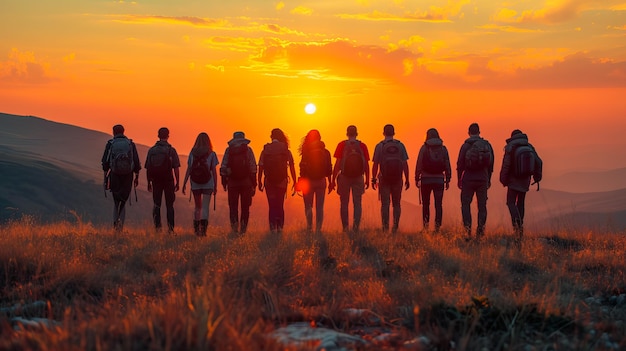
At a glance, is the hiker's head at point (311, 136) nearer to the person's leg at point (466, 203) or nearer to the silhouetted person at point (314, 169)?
the silhouetted person at point (314, 169)

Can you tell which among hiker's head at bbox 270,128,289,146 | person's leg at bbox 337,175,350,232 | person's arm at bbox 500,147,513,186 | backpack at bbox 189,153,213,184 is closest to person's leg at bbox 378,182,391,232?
person's leg at bbox 337,175,350,232

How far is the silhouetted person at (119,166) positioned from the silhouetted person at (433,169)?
606cm

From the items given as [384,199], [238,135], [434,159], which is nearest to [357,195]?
[384,199]

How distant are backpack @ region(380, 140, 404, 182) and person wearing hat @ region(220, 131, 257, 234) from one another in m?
2.78

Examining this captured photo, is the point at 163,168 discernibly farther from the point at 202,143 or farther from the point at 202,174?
the point at 202,143

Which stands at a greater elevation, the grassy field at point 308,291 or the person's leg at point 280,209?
the person's leg at point 280,209

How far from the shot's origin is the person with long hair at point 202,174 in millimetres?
13695

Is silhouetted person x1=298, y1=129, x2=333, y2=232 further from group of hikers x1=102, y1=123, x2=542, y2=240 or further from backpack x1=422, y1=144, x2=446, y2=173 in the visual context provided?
backpack x1=422, y1=144, x2=446, y2=173

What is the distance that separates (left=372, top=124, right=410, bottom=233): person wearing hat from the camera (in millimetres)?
14008

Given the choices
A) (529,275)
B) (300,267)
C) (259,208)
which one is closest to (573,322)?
(529,275)

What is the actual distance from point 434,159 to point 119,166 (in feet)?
21.8

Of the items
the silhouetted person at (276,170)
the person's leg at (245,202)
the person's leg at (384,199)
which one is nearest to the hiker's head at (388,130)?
the person's leg at (384,199)

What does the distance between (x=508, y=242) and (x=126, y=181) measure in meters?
8.02

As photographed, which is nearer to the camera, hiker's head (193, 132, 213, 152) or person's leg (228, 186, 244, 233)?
hiker's head (193, 132, 213, 152)
